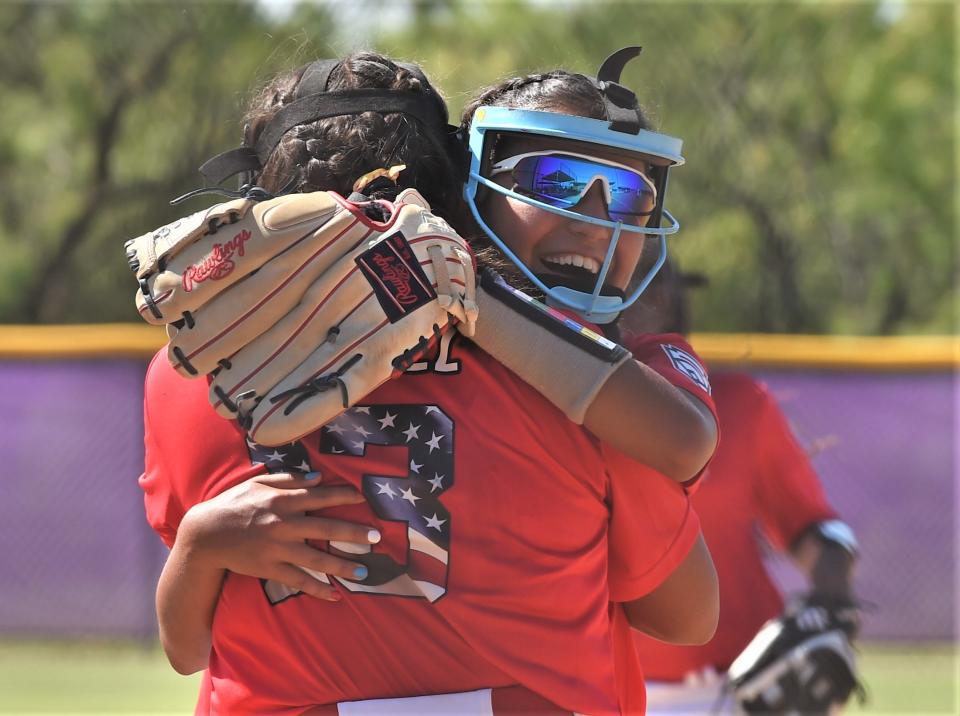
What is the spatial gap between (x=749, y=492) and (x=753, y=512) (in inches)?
2.9

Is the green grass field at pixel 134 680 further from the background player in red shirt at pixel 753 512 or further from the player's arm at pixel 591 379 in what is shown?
the player's arm at pixel 591 379

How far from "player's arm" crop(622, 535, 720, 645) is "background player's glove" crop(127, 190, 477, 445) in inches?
24.2

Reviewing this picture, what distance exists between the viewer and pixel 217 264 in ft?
5.83

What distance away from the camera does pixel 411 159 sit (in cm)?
204

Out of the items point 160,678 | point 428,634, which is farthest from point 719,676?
point 160,678

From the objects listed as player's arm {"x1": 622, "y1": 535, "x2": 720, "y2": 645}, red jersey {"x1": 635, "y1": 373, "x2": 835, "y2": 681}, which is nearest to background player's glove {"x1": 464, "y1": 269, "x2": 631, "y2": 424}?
player's arm {"x1": 622, "y1": 535, "x2": 720, "y2": 645}

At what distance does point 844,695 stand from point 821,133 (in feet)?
56.6

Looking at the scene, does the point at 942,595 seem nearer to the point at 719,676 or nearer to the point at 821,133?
the point at 719,676

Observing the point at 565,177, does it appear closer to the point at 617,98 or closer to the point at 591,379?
the point at 617,98

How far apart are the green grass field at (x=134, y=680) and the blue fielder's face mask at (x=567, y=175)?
5364 millimetres

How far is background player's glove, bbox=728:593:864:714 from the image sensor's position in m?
3.86

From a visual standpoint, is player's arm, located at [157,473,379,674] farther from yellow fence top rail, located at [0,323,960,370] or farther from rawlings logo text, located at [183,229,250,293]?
yellow fence top rail, located at [0,323,960,370]

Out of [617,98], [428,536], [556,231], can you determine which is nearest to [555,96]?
[617,98]

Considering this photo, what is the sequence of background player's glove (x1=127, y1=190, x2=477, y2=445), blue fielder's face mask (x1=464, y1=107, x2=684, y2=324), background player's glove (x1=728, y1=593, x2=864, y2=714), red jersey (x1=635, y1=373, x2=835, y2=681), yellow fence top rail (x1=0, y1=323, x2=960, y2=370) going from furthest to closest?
yellow fence top rail (x1=0, y1=323, x2=960, y2=370) < red jersey (x1=635, y1=373, x2=835, y2=681) < background player's glove (x1=728, y1=593, x2=864, y2=714) < blue fielder's face mask (x1=464, y1=107, x2=684, y2=324) < background player's glove (x1=127, y1=190, x2=477, y2=445)
